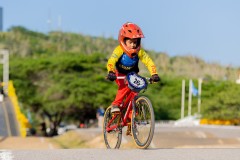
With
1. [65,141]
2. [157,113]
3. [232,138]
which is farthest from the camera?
[157,113]

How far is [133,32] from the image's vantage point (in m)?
8.70

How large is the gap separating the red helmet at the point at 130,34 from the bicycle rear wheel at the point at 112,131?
106 cm

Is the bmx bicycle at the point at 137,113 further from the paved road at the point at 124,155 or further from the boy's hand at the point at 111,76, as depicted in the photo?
the paved road at the point at 124,155

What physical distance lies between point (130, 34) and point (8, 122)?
114 feet

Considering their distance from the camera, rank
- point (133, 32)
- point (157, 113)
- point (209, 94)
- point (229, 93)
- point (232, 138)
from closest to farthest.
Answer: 1. point (133, 32)
2. point (232, 138)
3. point (229, 93)
4. point (157, 113)
5. point (209, 94)

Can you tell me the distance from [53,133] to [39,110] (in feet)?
24.7

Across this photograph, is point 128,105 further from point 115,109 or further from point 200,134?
point 200,134

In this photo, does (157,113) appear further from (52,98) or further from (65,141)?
(65,141)

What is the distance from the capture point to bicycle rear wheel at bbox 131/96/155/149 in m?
8.51

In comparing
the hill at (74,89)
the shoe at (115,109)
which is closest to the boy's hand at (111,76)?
the shoe at (115,109)

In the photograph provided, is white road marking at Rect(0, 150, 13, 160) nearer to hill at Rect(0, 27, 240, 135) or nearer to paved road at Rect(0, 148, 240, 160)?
paved road at Rect(0, 148, 240, 160)

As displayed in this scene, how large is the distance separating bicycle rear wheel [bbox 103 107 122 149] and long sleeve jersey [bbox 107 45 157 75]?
806 mm

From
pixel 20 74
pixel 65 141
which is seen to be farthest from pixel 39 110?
pixel 65 141

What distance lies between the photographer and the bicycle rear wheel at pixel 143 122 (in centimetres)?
851
